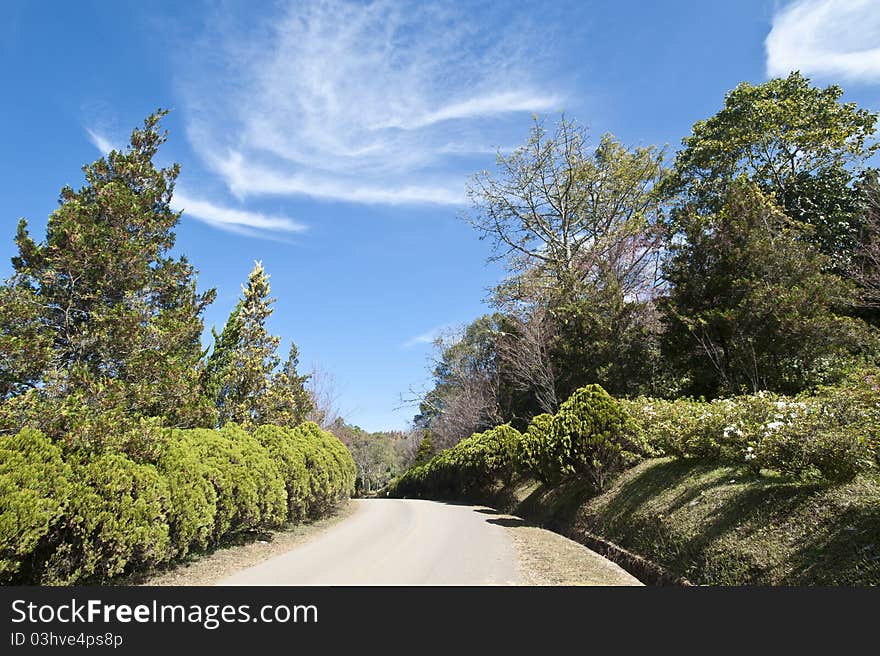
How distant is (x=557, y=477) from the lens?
10.8 metres

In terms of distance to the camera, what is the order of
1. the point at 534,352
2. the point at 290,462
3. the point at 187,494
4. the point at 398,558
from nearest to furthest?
the point at 187,494
the point at 398,558
the point at 290,462
the point at 534,352

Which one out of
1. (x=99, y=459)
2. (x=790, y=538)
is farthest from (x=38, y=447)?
(x=790, y=538)

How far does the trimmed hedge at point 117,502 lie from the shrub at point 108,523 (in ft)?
0.03

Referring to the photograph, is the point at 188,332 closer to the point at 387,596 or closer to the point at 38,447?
the point at 38,447

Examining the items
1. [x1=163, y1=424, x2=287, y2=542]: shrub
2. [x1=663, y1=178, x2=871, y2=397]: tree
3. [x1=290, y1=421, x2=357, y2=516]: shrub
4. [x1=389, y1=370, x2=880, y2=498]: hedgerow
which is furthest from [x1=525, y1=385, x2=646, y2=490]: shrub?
[x1=163, y1=424, x2=287, y2=542]: shrub

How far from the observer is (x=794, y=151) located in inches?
787

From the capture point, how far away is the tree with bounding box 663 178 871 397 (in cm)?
1022

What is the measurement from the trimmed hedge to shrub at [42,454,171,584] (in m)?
0.01

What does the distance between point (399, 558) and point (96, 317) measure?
6.83 metres

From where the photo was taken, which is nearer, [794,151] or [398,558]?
[398,558]

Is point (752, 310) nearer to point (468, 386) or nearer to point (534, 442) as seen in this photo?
point (534, 442)

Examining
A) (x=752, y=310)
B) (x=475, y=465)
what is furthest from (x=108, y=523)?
(x=475, y=465)

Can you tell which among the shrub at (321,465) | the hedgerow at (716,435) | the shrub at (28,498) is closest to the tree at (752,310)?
the hedgerow at (716,435)

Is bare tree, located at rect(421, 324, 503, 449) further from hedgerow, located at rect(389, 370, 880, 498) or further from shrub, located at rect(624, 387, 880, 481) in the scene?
shrub, located at rect(624, 387, 880, 481)
